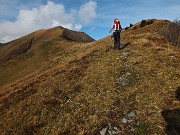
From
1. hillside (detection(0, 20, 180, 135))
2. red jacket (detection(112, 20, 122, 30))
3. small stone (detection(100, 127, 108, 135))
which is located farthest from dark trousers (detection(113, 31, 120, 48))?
small stone (detection(100, 127, 108, 135))

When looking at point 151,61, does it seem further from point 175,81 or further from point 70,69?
point 70,69

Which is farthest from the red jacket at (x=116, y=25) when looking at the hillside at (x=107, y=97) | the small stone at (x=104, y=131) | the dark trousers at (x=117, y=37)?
the small stone at (x=104, y=131)

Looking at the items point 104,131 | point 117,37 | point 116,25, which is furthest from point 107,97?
point 116,25

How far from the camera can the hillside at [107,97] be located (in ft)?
67.9

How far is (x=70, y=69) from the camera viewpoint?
113ft

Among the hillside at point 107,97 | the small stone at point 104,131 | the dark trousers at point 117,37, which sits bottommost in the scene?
the small stone at point 104,131

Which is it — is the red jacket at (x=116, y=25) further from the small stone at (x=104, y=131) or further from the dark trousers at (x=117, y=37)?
the small stone at (x=104, y=131)

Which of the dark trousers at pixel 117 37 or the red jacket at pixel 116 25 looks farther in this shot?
the dark trousers at pixel 117 37

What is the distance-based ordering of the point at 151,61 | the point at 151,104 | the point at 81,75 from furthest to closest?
the point at 81,75 → the point at 151,61 → the point at 151,104

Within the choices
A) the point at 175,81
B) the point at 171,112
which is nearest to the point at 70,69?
the point at 175,81

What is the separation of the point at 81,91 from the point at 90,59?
9358 mm

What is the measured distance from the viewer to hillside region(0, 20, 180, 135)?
20703mm

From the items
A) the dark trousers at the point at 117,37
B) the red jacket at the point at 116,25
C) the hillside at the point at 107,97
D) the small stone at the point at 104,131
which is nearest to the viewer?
the small stone at the point at 104,131

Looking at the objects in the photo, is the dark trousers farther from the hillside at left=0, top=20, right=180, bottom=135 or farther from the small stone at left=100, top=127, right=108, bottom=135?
the small stone at left=100, top=127, right=108, bottom=135
